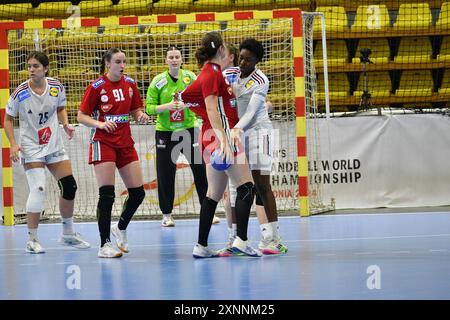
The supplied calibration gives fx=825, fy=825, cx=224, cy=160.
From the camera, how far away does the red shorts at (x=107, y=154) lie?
7648 mm

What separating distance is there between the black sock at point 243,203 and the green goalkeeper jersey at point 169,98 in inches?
139

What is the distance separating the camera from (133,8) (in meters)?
16.6

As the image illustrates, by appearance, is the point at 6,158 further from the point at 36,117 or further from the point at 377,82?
the point at 377,82

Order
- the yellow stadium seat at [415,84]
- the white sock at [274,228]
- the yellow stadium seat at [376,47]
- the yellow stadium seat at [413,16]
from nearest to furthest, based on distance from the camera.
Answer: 1. the white sock at [274,228]
2. the yellow stadium seat at [415,84]
3. the yellow stadium seat at [413,16]
4. the yellow stadium seat at [376,47]

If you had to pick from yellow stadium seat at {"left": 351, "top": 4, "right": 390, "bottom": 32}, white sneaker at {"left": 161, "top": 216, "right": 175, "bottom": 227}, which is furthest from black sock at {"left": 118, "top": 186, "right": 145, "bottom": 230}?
yellow stadium seat at {"left": 351, "top": 4, "right": 390, "bottom": 32}

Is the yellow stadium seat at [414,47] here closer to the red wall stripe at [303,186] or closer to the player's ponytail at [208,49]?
the red wall stripe at [303,186]

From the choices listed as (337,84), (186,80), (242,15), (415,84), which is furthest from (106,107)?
(415,84)

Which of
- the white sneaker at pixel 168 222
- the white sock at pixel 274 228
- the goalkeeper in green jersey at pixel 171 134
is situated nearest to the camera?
the white sock at pixel 274 228

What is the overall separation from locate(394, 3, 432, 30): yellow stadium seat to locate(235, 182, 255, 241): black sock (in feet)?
31.7

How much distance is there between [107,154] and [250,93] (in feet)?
4.76

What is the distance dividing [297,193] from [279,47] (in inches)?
97.5

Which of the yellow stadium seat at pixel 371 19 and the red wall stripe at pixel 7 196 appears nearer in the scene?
the red wall stripe at pixel 7 196

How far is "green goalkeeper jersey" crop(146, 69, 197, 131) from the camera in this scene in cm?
1065

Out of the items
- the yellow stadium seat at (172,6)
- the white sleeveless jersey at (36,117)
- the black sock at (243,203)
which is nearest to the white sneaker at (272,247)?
the black sock at (243,203)
